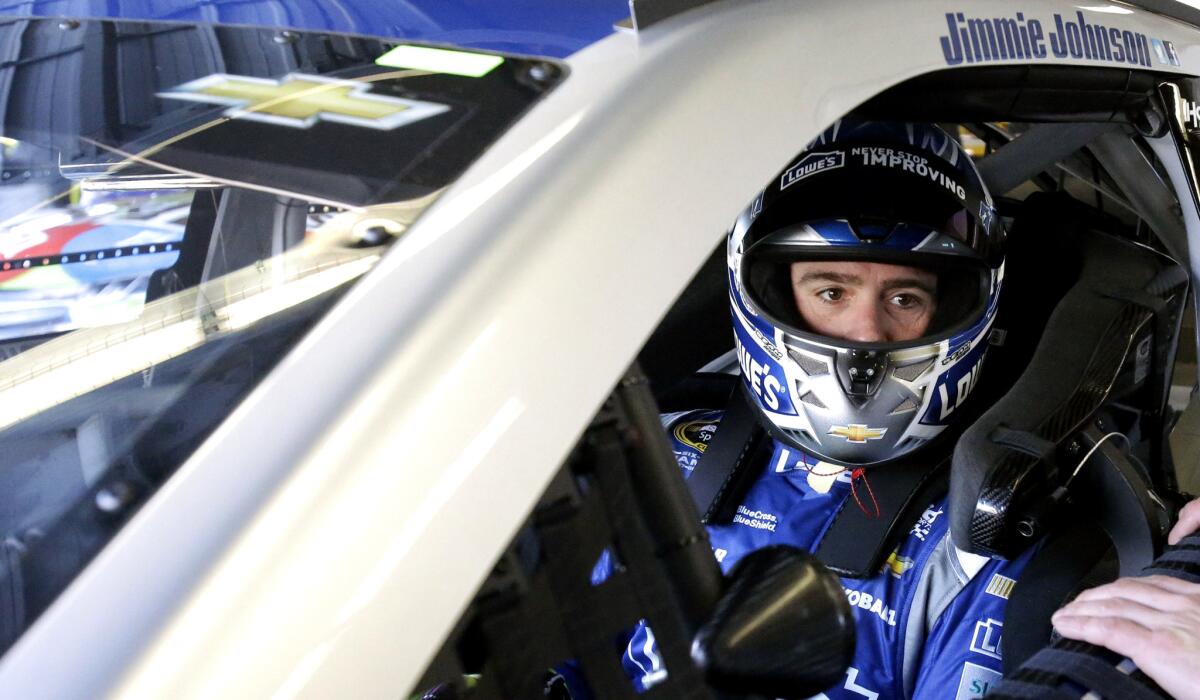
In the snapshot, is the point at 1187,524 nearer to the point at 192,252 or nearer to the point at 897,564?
the point at 897,564

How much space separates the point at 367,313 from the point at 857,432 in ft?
3.76

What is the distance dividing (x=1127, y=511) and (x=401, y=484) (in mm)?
1206

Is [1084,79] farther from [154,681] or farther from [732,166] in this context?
[154,681]

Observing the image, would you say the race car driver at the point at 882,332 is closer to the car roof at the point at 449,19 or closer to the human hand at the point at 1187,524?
the human hand at the point at 1187,524

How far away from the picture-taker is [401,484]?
617mm

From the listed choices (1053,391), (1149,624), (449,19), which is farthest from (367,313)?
(1053,391)

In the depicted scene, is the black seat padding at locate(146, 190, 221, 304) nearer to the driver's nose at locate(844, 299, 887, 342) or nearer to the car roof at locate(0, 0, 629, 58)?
the car roof at locate(0, 0, 629, 58)

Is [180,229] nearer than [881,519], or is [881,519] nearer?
[180,229]

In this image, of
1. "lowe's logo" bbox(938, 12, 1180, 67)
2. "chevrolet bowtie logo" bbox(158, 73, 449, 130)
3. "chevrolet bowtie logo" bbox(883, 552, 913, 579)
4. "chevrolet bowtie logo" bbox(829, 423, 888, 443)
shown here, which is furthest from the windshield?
"chevrolet bowtie logo" bbox(883, 552, 913, 579)

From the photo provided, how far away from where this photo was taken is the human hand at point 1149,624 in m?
1.07

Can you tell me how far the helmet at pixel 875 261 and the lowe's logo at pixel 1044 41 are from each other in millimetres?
315

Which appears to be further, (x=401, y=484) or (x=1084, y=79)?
(x=1084, y=79)

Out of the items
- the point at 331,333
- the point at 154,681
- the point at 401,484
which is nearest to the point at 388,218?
the point at 331,333

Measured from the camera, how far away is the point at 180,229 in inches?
33.9
